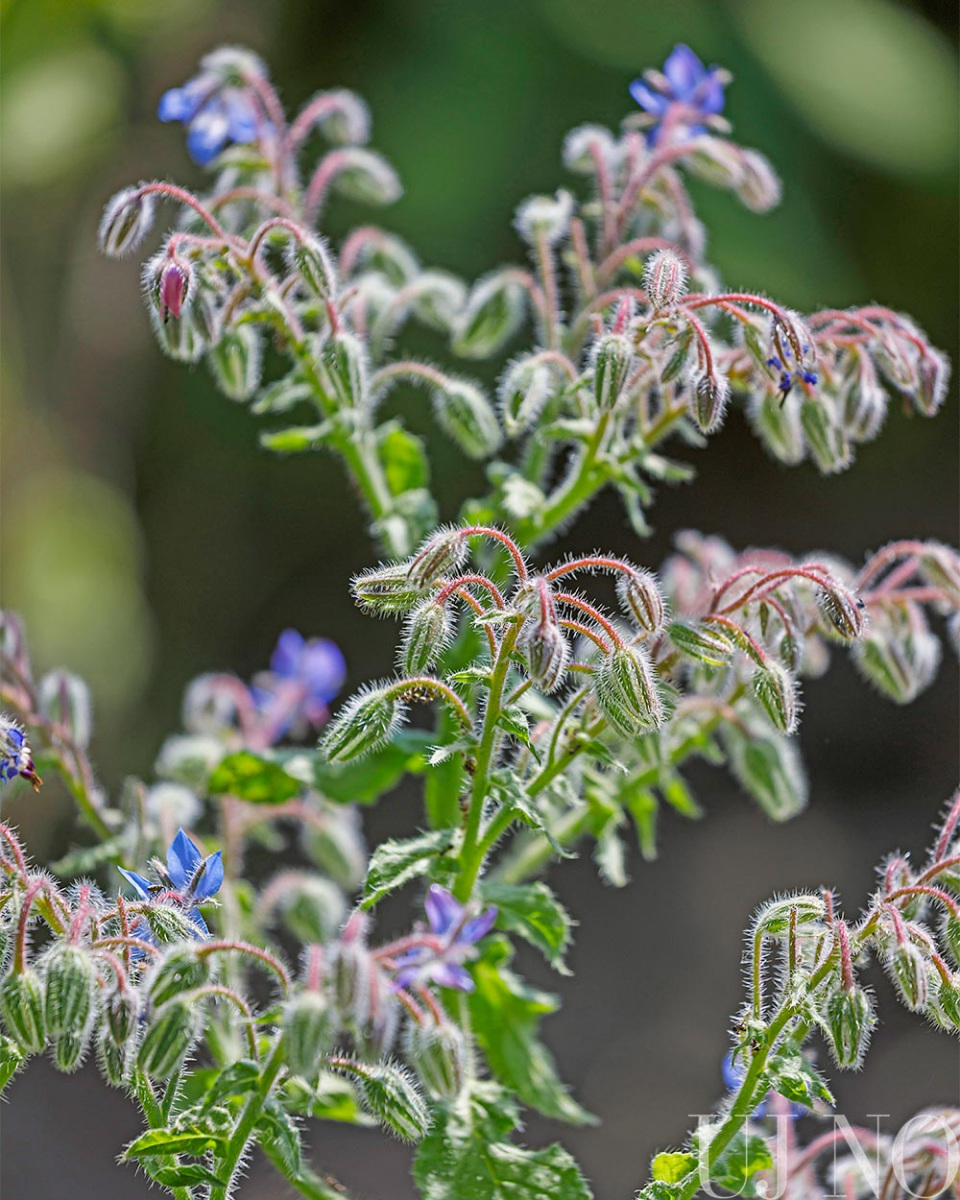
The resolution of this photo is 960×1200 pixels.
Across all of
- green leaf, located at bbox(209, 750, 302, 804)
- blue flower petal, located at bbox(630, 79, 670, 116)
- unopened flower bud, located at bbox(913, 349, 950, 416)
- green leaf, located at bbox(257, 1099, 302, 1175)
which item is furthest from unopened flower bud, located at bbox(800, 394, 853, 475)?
green leaf, located at bbox(257, 1099, 302, 1175)

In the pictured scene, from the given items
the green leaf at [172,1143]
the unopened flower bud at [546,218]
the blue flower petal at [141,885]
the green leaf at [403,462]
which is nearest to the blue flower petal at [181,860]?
the blue flower petal at [141,885]

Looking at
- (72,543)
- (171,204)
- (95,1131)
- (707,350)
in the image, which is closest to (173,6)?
(171,204)

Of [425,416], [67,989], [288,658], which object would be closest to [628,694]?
[67,989]

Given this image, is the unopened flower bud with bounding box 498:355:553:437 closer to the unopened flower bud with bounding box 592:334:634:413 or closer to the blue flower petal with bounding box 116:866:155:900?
the unopened flower bud with bounding box 592:334:634:413

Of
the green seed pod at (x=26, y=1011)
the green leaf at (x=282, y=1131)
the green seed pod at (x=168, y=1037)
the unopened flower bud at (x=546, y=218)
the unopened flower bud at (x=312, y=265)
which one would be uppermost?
the unopened flower bud at (x=546, y=218)

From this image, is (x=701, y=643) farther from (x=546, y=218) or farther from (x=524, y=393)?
(x=546, y=218)

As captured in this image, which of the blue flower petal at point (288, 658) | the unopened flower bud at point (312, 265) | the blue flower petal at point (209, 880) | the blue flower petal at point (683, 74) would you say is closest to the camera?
the blue flower petal at point (209, 880)

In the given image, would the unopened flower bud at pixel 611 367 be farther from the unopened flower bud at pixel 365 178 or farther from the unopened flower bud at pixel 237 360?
the unopened flower bud at pixel 365 178
